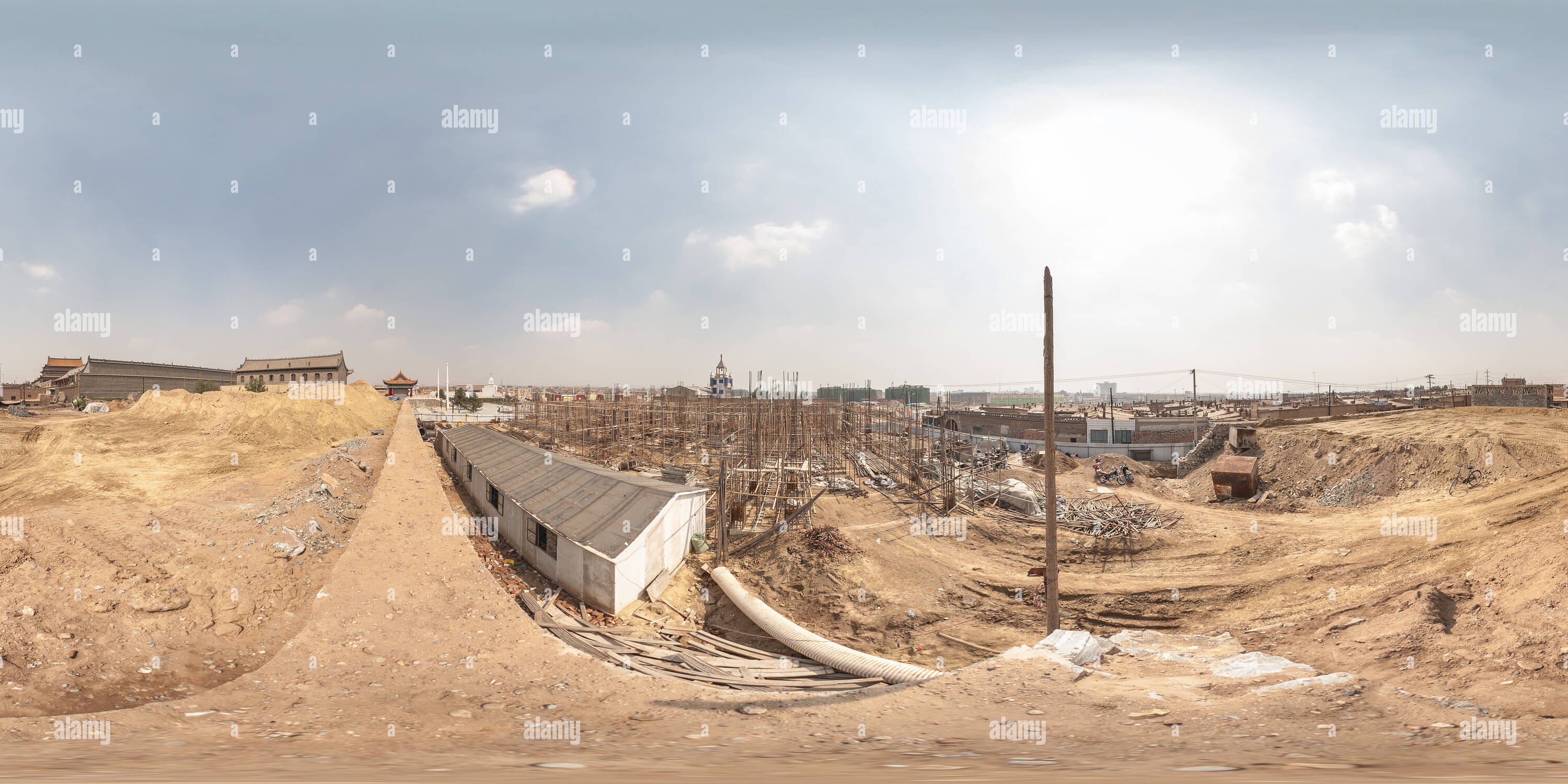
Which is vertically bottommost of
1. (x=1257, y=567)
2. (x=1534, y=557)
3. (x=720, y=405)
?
(x=1257, y=567)

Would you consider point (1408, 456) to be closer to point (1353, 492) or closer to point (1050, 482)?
point (1353, 492)

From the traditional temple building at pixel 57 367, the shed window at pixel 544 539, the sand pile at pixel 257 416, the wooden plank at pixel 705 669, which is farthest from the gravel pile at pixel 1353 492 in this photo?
the traditional temple building at pixel 57 367

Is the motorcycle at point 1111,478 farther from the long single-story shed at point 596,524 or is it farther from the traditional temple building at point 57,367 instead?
the traditional temple building at point 57,367

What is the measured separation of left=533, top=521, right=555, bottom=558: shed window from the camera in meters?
12.1

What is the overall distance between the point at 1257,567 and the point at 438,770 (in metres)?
16.2

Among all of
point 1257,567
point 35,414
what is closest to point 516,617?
point 1257,567

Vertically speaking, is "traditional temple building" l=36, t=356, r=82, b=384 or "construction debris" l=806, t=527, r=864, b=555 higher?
"traditional temple building" l=36, t=356, r=82, b=384

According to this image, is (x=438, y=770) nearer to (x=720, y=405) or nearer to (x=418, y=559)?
(x=418, y=559)

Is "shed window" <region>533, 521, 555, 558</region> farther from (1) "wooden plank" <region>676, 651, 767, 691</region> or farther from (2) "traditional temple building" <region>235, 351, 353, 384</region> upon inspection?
(2) "traditional temple building" <region>235, 351, 353, 384</region>

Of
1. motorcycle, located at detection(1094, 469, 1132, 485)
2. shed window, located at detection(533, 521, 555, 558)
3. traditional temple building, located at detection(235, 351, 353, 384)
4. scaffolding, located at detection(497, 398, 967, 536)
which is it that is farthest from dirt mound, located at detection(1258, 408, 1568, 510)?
Answer: traditional temple building, located at detection(235, 351, 353, 384)

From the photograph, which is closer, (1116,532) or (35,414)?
(1116,532)

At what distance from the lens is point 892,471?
22.4 meters

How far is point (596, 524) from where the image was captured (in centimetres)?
1182

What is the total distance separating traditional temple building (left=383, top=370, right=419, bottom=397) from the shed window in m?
84.9
